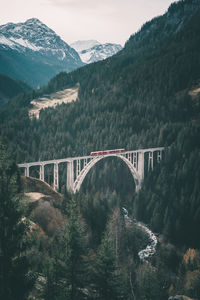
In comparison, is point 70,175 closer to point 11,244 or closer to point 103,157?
point 103,157

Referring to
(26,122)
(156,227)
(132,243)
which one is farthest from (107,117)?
(132,243)

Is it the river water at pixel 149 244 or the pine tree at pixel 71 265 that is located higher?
the pine tree at pixel 71 265

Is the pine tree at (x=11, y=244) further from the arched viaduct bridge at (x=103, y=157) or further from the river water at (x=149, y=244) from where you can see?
the river water at (x=149, y=244)

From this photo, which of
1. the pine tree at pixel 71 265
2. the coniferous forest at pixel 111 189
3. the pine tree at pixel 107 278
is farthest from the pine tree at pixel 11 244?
the pine tree at pixel 107 278

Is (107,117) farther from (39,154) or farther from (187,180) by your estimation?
(187,180)

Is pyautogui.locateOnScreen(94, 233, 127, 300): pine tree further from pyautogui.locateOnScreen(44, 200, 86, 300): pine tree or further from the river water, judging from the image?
the river water

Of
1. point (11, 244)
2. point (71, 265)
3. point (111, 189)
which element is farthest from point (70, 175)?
point (11, 244)
